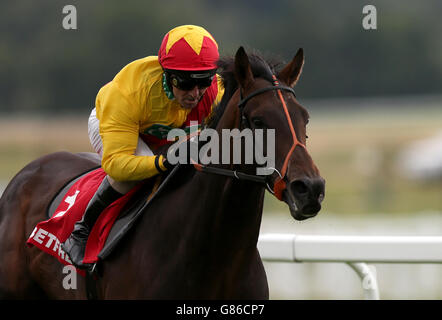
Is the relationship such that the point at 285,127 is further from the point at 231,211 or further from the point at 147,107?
the point at 147,107

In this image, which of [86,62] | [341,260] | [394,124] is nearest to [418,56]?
[394,124]

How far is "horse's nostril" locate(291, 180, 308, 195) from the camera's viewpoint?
133 inches

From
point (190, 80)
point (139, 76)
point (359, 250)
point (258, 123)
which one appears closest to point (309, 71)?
point (359, 250)

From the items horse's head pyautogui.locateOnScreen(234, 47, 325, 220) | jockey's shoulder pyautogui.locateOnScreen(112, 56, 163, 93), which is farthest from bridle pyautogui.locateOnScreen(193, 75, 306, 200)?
jockey's shoulder pyautogui.locateOnScreen(112, 56, 163, 93)

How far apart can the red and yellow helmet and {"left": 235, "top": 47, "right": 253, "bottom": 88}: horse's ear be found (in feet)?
0.94

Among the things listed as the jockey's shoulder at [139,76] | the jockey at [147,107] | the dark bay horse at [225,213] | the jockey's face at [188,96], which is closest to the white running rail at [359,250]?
the dark bay horse at [225,213]

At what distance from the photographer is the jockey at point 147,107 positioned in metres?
4.08

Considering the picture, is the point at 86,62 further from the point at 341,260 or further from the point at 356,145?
the point at 341,260

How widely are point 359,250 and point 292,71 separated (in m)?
1.44

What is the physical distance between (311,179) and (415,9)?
5604cm

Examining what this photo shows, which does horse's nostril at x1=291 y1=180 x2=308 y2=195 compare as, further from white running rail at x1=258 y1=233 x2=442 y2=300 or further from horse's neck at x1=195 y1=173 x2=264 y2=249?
white running rail at x1=258 y1=233 x2=442 y2=300

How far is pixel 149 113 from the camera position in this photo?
14.1ft

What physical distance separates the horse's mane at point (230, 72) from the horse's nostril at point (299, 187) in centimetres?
63

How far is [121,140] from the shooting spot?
4148 mm
